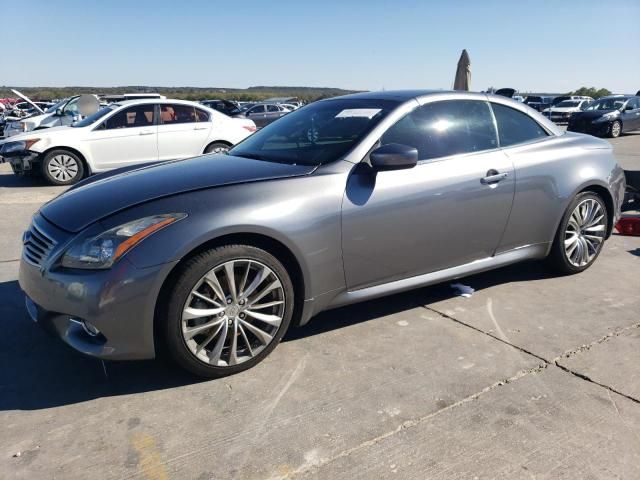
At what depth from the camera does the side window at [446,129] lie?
11.4 feet

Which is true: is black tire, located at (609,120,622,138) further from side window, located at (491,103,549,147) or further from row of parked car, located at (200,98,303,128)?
side window, located at (491,103,549,147)

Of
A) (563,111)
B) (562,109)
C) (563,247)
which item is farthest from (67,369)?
(562,109)

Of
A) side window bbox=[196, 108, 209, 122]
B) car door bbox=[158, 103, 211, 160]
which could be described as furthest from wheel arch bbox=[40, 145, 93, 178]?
side window bbox=[196, 108, 209, 122]

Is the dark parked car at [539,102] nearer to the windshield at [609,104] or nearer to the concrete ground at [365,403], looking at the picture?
the windshield at [609,104]

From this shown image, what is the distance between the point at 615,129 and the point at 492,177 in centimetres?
1860

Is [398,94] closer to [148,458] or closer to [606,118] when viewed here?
[148,458]

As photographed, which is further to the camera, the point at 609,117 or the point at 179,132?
the point at 609,117

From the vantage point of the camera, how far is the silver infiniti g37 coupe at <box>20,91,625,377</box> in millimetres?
2629

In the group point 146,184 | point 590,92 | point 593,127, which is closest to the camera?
point 146,184

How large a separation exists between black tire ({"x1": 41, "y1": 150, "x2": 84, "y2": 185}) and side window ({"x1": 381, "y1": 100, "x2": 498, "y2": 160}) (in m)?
7.57

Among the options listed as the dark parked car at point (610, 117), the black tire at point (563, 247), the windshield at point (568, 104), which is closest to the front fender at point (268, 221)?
the black tire at point (563, 247)

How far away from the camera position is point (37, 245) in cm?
287

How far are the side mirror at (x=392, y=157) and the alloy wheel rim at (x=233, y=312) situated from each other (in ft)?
2.94

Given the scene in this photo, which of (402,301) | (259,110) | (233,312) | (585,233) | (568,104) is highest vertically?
(568,104)
